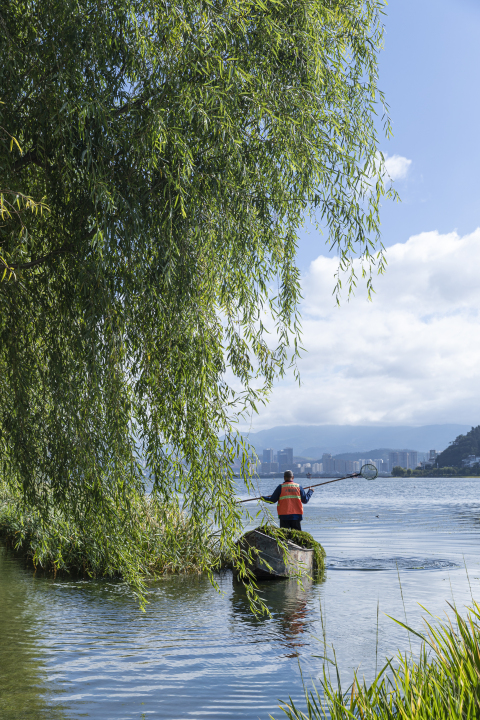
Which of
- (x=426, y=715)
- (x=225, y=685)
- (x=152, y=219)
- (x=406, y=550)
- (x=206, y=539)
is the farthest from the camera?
(x=406, y=550)

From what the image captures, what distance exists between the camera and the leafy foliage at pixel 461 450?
493 feet

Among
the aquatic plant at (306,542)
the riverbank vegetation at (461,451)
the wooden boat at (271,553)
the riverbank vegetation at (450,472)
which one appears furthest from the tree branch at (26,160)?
the riverbank vegetation at (461,451)

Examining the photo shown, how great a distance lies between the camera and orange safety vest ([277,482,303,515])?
15.1 meters

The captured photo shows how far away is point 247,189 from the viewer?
17.6 ft

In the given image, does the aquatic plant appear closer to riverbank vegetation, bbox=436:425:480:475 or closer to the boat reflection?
the boat reflection

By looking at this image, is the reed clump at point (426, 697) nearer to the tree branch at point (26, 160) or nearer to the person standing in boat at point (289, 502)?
the tree branch at point (26, 160)

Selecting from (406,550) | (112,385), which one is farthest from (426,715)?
(406,550)

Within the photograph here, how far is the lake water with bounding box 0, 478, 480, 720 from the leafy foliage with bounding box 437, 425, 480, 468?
142m

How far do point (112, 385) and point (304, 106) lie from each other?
2898 millimetres

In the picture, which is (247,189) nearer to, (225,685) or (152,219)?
(152,219)

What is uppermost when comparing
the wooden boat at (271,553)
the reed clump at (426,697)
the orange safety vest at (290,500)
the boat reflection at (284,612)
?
the orange safety vest at (290,500)

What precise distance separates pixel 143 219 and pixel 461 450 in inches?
6291

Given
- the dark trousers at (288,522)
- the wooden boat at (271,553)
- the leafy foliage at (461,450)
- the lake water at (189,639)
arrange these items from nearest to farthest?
the lake water at (189,639) → the wooden boat at (271,553) → the dark trousers at (288,522) → the leafy foliage at (461,450)

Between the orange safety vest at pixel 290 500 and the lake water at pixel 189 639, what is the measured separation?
166cm
